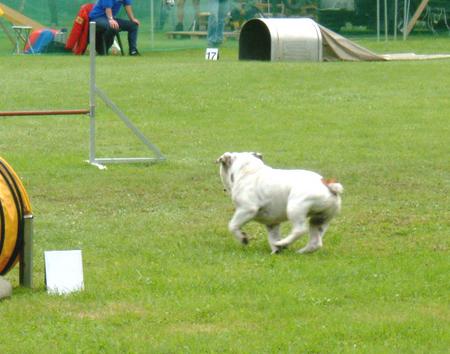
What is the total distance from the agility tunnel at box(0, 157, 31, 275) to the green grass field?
0.27 m

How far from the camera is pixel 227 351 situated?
23.0 ft

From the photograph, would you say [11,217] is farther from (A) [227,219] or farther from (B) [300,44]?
(B) [300,44]

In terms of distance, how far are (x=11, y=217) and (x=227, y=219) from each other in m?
3.41

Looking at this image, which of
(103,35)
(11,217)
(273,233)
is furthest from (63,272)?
(103,35)

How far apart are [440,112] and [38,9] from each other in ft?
59.7

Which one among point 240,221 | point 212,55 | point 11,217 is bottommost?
point 212,55

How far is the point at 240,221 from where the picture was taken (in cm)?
980

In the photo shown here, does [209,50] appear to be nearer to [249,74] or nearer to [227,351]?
[249,74]

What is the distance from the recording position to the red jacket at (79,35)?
30984mm

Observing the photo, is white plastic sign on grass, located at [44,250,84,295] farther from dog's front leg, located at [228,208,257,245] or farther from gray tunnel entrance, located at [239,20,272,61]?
gray tunnel entrance, located at [239,20,272,61]

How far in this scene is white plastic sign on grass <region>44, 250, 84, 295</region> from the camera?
838cm

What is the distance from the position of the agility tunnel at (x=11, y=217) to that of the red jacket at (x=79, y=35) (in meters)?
22.7

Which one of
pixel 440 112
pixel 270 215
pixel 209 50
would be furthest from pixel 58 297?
pixel 209 50

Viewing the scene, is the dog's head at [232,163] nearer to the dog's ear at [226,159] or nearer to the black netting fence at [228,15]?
the dog's ear at [226,159]
